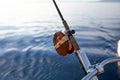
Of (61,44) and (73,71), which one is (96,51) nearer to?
(73,71)

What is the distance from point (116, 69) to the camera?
18.9 meters

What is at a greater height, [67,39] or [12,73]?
[67,39]

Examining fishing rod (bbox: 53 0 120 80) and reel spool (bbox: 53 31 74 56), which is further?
reel spool (bbox: 53 31 74 56)

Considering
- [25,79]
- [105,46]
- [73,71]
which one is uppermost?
[25,79]

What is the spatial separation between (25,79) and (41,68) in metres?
2.76

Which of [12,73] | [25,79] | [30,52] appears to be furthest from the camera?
[30,52]

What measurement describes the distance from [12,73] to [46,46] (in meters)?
9.29

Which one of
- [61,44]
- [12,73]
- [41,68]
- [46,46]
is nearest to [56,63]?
[41,68]

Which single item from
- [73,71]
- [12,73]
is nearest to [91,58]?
[73,71]

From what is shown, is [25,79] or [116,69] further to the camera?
[116,69]

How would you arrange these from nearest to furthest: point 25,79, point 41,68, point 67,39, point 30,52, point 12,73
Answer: point 67,39 → point 25,79 → point 12,73 → point 41,68 → point 30,52

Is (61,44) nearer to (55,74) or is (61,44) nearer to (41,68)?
(55,74)

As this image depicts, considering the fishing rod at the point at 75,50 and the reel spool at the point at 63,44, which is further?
the reel spool at the point at 63,44

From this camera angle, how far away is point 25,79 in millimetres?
17375
